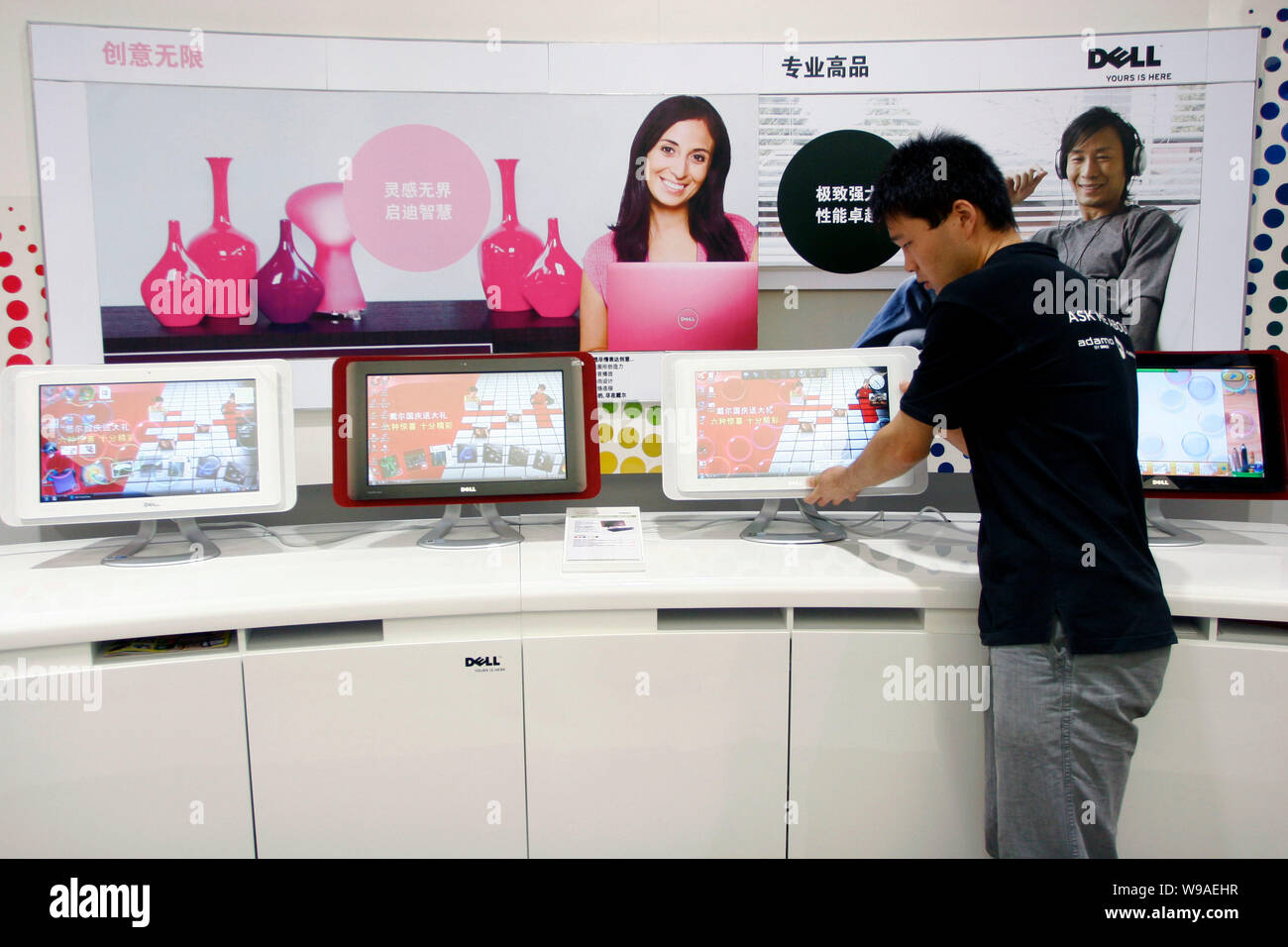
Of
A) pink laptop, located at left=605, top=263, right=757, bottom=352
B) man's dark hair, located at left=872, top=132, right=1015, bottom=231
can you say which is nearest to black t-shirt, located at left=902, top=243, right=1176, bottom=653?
man's dark hair, located at left=872, top=132, right=1015, bottom=231

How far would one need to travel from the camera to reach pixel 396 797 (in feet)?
4.88

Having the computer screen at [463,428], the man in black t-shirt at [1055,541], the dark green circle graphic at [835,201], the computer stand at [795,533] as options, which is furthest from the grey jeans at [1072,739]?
the dark green circle graphic at [835,201]

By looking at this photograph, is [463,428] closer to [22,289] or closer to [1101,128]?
[22,289]

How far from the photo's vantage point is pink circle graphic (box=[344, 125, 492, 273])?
205 cm

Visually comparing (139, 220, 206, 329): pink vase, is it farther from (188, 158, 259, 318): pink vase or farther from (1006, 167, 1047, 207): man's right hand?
(1006, 167, 1047, 207): man's right hand

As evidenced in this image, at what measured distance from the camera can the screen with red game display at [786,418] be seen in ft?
6.05

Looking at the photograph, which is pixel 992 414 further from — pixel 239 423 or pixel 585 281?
pixel 239 423

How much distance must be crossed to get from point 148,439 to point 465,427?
71 centimetres

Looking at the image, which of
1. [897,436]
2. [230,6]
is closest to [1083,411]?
[897,436]

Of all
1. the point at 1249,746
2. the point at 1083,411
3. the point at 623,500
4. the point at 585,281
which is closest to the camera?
the point at 1083,411

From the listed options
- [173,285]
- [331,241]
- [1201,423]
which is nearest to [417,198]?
[331,241]

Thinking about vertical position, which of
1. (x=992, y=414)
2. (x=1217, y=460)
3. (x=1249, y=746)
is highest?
(x=992, y=414)

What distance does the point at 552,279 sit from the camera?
6.97ft

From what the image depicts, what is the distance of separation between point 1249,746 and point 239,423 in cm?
221
